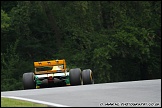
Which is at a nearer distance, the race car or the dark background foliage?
the race car

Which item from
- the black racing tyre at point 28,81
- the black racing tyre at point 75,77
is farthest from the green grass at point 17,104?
the black racing tyre at point 75,77

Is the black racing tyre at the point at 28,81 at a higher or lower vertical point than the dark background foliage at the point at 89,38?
lower

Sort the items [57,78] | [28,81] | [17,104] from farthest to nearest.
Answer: [57,78] < [28,81] < [17,104]

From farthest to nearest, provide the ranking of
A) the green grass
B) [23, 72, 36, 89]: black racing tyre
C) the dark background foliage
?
the dark background foliage < [23, 72, 36, 89]: black racing tyre < the green grass

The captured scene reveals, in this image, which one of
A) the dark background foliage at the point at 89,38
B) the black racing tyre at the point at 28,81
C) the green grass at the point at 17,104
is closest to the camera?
the green grass at the point at 17,104

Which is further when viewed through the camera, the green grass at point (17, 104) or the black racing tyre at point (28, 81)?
the black racing tyre at point (28, 81)

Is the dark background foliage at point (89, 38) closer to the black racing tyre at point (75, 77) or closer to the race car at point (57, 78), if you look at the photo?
the race car at point (57, 78)

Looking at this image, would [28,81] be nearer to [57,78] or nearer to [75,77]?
[57,78]

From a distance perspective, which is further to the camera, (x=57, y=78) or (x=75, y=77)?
(x=57, y=78)

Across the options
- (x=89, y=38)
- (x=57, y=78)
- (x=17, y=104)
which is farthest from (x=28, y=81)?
(x=89, y=38)

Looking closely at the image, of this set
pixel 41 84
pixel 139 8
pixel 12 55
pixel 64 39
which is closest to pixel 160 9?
pixel 139 8

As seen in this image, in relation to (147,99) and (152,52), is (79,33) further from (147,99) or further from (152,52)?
(147,99)

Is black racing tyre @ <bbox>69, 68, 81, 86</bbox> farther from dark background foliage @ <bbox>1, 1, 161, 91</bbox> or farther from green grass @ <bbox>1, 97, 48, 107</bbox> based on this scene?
dark background foliage @ <bbox>1, 1, 161, 91</bbox>

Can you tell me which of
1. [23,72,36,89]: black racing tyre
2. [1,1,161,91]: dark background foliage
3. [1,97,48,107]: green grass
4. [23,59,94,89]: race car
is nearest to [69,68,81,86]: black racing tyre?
[23,59,94,89]: race car
